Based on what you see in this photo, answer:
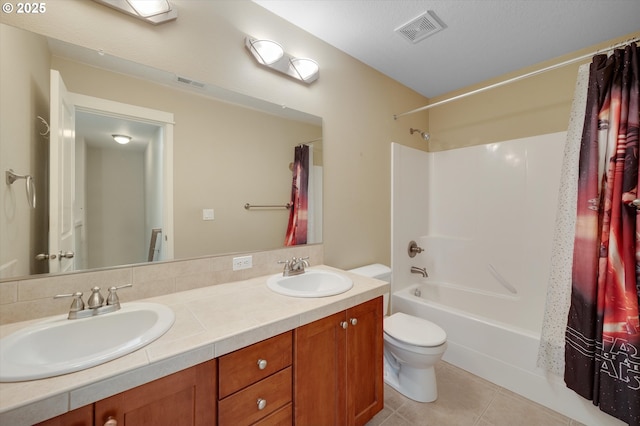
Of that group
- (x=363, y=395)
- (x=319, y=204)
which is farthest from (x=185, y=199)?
(x=363, y=395)

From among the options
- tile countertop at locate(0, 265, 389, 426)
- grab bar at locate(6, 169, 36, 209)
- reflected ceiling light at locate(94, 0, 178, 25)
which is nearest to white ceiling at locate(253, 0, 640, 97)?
reflected ceiling light at locate(94, 0, 178, 25)

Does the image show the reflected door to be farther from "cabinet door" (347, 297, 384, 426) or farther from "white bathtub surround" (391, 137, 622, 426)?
"white bathtub surround" (391, 137, 622, 426)

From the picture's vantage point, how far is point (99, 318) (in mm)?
964

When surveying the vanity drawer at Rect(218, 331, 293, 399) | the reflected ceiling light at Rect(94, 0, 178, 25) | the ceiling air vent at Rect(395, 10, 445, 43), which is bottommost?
the vanity drawer at Rect(218, 331, 293, 399)

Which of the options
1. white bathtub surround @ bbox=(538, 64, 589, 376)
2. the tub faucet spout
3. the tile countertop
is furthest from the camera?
the tub faucet spout

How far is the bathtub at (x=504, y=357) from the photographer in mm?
1605

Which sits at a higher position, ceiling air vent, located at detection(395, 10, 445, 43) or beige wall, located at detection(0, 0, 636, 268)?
ceiling air vent, located at detection(395, 10, 445, 43)

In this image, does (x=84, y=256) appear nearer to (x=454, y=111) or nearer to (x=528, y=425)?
(x=528, y=425)

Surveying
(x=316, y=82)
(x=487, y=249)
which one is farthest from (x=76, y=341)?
(x=487, y=249)

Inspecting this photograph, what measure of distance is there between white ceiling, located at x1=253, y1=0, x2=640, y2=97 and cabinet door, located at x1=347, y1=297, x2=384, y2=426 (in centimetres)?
182

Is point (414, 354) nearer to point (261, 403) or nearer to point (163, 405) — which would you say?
point (261, 403)

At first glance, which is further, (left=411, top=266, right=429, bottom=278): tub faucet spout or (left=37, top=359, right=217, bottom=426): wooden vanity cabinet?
(left=411, top=266, right=429, bottom=278): tub faucet spout

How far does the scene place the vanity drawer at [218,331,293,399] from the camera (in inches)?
33.8

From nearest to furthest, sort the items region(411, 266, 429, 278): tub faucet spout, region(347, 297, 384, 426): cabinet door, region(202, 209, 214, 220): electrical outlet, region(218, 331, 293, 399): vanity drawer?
region(218, 331, 293, 399): vanity drawer < region(347, 297, 384, 426): cabinet door < region(202, 209, 214, 220): electrical outlet < region(411, 266, 429, 278): tub faucet spout
